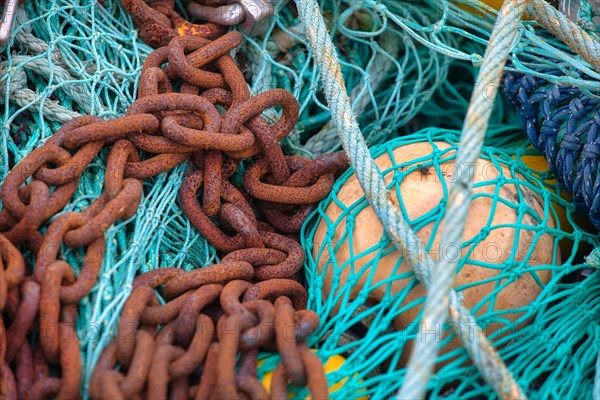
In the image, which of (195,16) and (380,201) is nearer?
(380,201)

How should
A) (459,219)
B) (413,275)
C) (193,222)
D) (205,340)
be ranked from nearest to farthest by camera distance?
(459,219) < (205,340) < (413,275) < (193,222)

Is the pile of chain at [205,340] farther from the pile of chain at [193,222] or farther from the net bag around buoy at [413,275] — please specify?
the net bag around buoy at [413,275]

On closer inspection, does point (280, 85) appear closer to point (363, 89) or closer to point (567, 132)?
point (363, 89)

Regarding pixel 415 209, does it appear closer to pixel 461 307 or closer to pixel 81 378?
pixel 461 307

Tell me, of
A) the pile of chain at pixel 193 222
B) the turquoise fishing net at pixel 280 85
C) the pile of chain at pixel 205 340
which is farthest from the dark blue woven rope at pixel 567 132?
the pile of chain at pixel 205 340

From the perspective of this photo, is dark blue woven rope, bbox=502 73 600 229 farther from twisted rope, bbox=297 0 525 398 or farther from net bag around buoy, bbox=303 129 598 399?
twisted rope, bbox=297 0 525 398

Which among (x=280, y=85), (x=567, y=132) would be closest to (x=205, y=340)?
(x=280, y=85)
